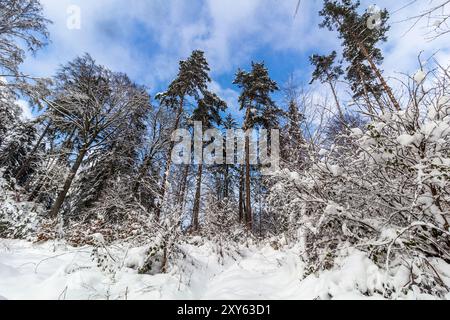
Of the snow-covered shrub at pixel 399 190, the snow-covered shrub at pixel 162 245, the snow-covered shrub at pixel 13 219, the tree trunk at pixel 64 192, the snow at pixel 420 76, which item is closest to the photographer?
the snow-covered shrub at pixel 399 190

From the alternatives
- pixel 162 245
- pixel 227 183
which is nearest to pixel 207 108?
pixel 227 183

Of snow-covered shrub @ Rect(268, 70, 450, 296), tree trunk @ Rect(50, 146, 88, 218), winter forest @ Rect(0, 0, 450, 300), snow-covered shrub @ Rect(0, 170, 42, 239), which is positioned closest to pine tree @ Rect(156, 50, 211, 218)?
winter forest @ Rect(0, 0, 450, 300)

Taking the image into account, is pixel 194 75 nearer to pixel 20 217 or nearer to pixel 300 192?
pixel 20 217

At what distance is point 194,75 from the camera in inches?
658

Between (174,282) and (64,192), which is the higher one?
(64,192)

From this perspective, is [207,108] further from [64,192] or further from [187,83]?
[64,192]

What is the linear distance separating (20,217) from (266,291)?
10.0m

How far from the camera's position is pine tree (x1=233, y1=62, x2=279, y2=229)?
16359 mm

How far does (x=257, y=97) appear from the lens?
16828mm

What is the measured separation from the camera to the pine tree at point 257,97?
53.7 feet

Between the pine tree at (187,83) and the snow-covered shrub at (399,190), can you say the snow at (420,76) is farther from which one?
the pine tree at (187,83)

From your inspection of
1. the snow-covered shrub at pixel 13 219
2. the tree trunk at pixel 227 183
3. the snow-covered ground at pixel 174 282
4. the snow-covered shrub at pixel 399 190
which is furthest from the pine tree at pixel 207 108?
the snow-covered shrub at pixel 399 190
